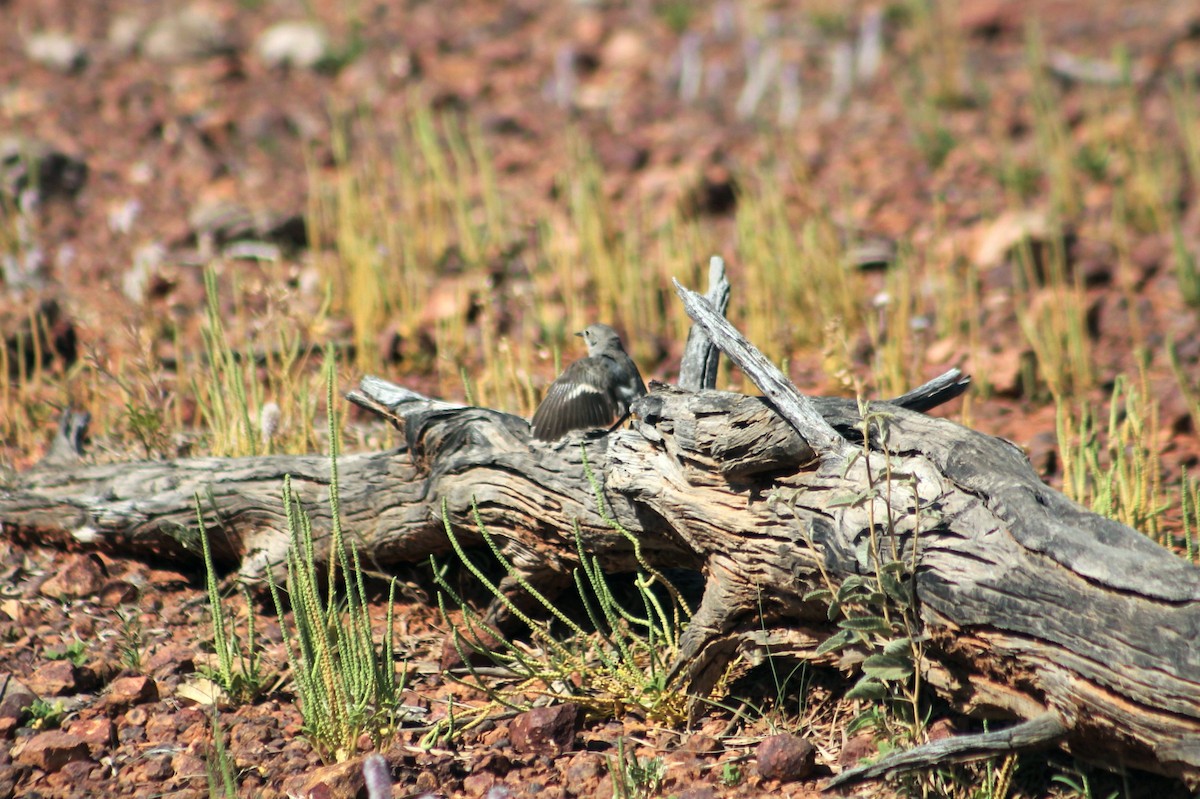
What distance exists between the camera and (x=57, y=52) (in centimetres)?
745

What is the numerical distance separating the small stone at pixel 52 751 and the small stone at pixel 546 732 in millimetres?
1002

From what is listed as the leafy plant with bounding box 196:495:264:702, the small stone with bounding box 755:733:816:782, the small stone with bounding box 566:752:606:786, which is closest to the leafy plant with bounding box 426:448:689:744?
the small stone with bounding box 566:752:606:786

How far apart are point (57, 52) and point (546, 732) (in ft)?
21.5

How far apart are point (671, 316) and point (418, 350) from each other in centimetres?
111

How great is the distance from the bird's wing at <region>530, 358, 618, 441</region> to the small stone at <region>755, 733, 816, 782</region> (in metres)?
0.95

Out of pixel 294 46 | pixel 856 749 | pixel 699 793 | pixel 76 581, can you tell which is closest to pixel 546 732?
pixel 699 793

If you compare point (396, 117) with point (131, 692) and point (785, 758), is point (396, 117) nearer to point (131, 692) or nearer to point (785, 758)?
point (131, 692)

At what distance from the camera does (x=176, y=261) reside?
5508 mm

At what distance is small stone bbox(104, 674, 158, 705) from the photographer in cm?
286

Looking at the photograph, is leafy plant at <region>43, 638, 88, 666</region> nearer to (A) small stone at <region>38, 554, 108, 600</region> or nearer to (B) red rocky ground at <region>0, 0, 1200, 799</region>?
(B) red rocky ground at <region>0, 0, 1200, 799</region>

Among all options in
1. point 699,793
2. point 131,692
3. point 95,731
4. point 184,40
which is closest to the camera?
point 699,793

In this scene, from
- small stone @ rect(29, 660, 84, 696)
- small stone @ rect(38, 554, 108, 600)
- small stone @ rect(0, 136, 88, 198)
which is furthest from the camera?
small stone @ rect(0, 136, 88, 198)

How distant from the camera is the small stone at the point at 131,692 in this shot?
9.37 feet

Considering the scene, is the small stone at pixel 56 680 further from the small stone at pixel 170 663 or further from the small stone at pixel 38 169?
the small stone at pixel 38 169
